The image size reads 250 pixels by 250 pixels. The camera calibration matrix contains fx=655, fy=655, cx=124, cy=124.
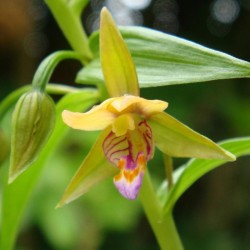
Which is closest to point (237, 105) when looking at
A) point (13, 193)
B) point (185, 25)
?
point (185, 25)

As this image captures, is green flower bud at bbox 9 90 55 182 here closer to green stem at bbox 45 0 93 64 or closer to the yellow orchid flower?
the yellow orchid flower

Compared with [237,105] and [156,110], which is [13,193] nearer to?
[156,110]

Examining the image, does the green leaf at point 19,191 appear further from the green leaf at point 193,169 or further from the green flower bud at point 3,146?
the green leaf at point 193,169

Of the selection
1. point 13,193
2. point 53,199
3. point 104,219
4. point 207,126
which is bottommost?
point 207,126

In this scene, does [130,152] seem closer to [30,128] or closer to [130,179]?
[130,179]

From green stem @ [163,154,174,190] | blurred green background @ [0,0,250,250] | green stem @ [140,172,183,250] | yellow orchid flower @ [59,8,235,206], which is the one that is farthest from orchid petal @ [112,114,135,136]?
blurred green background @ [0,0,250,250]

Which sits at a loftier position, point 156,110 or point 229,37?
point 156,110
